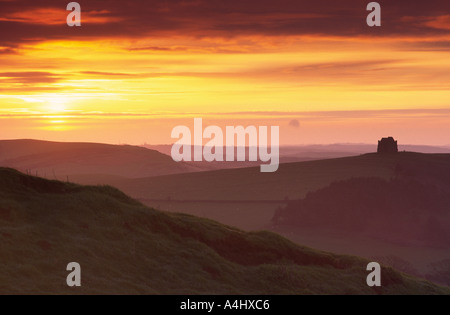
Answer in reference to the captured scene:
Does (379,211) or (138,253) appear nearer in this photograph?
(138,253)

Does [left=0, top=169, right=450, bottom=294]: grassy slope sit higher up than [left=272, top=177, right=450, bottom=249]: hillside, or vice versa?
[left=272, top=177, right=450, bottom=249]: hillside

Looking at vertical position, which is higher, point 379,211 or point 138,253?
point 379,211

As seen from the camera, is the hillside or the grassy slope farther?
the hillside

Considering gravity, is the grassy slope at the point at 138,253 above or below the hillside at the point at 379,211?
below

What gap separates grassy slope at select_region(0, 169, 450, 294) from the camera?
1112 inches

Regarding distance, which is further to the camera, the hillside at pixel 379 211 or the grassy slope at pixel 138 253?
the hillside at pixel 379 211

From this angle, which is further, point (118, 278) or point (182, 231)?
point (182, 231)

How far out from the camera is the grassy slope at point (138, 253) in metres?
28.3

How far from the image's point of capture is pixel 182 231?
3606 centimetres

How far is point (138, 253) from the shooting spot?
3170 cm
